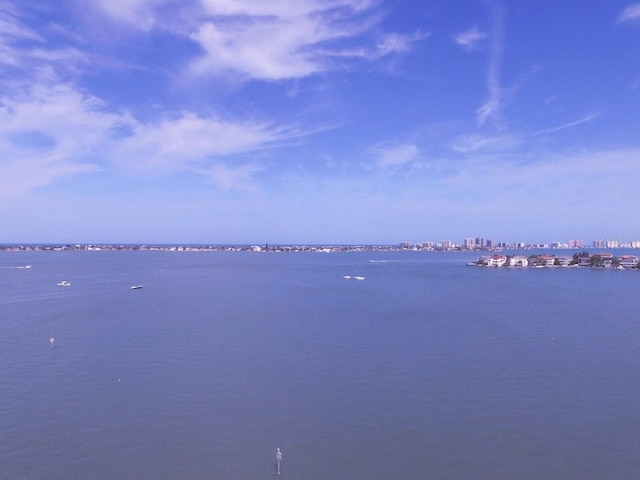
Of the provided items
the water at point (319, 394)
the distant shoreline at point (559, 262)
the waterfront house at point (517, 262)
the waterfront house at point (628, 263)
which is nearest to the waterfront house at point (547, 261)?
the distant shoreline at point (559, 262)

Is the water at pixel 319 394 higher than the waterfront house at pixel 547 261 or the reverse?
the reverse

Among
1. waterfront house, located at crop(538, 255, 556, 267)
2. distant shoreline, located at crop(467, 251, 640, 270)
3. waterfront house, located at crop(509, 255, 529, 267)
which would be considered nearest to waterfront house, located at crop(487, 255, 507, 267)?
distant shoreline, located at crop(467, 251, 640, 270)

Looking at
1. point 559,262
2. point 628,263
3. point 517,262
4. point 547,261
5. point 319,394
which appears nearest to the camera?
point 319,394

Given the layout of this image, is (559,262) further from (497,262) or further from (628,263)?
(497,262)

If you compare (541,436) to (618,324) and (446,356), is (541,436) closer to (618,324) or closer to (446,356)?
(446,356)

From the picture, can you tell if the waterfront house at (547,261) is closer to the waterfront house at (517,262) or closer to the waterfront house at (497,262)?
the waterfront house at (517,262)

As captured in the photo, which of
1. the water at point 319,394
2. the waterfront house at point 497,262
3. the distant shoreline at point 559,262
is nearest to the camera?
the water at point 319,394

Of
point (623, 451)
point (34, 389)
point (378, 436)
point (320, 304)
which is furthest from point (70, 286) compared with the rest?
point (623, 451)

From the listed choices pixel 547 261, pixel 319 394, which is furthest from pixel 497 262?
pixel 319 394

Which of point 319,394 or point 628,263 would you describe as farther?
point 628,263
